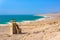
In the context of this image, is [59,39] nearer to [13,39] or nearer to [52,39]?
[52,39]

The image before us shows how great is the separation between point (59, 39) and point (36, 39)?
7.45 ft

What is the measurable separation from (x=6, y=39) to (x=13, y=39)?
0.57 m

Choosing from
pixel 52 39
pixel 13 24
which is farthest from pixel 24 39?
pixel 13 24

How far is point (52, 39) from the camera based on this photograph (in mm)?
12250

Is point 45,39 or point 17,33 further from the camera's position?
point 17,33

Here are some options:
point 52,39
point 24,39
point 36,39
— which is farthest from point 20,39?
point 52,39

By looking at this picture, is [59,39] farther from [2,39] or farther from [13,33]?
[13,33]

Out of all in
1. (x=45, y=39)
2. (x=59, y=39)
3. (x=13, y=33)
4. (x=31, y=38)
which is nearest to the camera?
(x=59, y=39)

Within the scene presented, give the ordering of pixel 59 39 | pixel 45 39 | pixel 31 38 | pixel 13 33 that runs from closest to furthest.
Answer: pixel 59 39, pixel 45 39, pixel 31 38, pixel 13 33

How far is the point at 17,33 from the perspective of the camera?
57.5 feet

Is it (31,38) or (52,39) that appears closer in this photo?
(52,39)

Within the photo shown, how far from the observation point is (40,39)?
13555 millimetres

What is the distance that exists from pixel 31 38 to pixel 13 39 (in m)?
1.42

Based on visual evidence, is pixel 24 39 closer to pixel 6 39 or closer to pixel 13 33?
pixel 6 39
